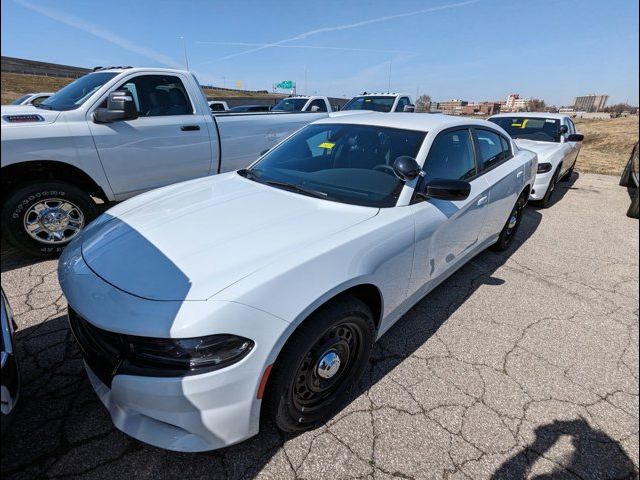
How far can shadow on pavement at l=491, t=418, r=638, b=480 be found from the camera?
6.00 ft

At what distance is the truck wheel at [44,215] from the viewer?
353cm

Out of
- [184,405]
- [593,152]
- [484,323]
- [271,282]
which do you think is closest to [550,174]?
[484,323]

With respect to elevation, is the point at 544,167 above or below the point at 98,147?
below

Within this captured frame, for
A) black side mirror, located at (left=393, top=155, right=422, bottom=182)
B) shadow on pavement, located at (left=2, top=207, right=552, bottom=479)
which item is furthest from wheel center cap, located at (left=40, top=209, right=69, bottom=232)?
black side mirror, located at (left=393, top=155, right=422, bottom=182)

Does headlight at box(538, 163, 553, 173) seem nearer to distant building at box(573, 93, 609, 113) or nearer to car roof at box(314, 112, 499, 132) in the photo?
car roof at box(314, 112, 499, 132)

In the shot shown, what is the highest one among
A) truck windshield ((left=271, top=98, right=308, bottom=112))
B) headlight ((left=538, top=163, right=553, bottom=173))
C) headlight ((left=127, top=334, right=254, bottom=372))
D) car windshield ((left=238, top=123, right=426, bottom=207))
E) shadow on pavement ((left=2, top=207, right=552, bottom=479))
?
truck windshield ((left=271, top=98, right=308, bottom=112))

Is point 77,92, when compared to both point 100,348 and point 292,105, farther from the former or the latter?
point 292,105

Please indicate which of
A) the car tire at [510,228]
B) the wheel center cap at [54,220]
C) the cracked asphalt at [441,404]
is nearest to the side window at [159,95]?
the wheel center cap at [54,220]

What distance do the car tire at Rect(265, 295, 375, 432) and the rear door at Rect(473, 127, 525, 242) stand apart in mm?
1997

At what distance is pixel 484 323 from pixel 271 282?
2.27m

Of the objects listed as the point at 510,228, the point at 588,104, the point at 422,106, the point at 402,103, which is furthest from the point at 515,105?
the point at 510,228

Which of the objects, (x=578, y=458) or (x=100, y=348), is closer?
(x=100, y=348)

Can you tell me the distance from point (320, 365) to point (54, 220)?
346cm

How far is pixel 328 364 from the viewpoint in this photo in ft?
6.48
